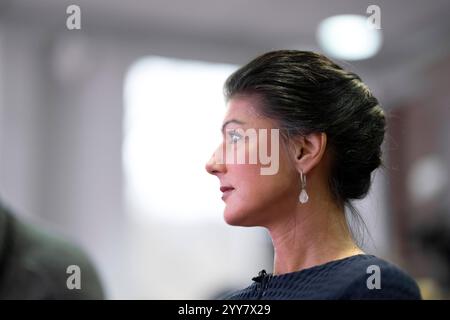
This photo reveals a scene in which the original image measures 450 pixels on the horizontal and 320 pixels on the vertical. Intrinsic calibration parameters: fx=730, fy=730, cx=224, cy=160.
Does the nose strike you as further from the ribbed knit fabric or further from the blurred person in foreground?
the blurred person in foreground

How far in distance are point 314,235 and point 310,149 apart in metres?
0.08

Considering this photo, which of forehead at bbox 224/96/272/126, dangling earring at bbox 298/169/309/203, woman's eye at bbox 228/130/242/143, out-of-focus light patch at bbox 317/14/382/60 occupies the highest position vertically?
out-of-focus light patch at bbox 317/14/382/60

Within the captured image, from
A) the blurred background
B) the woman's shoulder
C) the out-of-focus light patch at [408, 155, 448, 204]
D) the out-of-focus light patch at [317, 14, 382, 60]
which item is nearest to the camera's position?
the woman's shoulder

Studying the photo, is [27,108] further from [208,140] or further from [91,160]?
[208,140]

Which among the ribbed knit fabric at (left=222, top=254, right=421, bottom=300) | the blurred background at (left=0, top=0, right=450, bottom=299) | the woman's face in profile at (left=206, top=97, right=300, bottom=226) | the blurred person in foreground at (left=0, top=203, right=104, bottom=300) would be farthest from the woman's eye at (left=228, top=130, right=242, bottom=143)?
the blurred background at (left=0, top=0, right=450, bottom=299)

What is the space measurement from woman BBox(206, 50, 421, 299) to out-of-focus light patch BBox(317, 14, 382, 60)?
17 cm

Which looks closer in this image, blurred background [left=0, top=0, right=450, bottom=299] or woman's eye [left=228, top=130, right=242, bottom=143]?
woman's eye [left=228, top=130, right=242, bottom=143]

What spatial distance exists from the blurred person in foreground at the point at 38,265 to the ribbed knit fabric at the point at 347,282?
36cm

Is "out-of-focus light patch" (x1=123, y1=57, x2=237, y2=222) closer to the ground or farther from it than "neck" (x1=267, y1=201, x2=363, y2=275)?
farther from it

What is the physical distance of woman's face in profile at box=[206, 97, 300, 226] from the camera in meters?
0.65

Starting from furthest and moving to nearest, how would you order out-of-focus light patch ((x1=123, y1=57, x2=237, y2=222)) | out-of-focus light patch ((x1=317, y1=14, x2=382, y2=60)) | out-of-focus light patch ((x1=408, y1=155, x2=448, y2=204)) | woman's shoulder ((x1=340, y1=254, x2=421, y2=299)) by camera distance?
1. out-of-focus light patch ((x1=408, y1=155, x2=448, y2=204))
2. out-of-focus light patch ((x1=123, y1=57, x2=237, y2=222))
3. out-of-focus light patch ((x1=317, y1=14, x2=382, y2=60))
4. woman's shoulder ((x1=340, y1=254, x2=421, y2=299))

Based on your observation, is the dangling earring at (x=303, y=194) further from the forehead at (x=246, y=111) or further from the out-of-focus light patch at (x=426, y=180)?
the out-of-focus light patch at (x=426, y=180)

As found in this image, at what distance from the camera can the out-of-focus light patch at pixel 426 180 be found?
290cm

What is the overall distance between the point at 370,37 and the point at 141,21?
3.85ft
